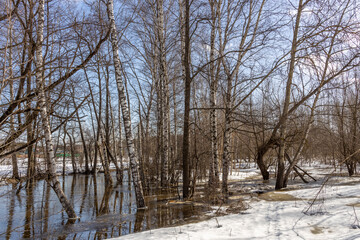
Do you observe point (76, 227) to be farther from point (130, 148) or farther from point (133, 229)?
point (130, 148)

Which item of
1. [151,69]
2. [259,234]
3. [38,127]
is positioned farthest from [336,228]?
[151,69]

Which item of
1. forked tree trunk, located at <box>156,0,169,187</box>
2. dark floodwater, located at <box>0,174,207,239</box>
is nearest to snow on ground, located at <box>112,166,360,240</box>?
dark floodwater, located at <box>0,174,207,239</box>

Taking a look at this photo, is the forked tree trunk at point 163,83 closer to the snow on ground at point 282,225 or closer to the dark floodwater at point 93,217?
the dark floodwater at point 93,217

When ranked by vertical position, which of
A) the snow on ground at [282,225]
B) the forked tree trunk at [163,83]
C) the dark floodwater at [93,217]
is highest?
the forked tree trunk at [163,83]

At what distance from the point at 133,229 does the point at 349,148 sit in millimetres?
11378

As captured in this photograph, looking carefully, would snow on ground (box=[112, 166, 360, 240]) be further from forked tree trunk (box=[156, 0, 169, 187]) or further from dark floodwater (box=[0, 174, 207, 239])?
forked tree trunk (box=[156, 0, 169, 187])

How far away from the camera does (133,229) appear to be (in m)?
6.25

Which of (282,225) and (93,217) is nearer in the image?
(282,225)

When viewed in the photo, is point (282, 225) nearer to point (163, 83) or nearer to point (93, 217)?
point (93, 217)

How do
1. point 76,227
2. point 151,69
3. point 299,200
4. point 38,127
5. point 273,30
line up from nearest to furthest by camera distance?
1. point 38,127
2. point 76,227
3. point 299,200
4. point 273,30
5. point 151,69

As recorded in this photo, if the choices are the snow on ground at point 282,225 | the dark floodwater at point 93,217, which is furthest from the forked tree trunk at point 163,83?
the snow on ground at point 282,225

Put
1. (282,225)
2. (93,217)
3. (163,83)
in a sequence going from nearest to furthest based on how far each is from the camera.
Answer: (282,225) < (93,217) < (163,83)

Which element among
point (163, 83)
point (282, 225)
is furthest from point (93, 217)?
point (163, 83)

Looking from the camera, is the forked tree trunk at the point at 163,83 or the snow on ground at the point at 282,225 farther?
the forked tree trunk at the point at 163,83
